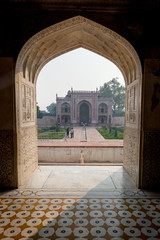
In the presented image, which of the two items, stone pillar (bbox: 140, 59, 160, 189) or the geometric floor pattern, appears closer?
the geometric floor pattern

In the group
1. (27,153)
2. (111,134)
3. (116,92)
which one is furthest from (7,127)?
(116,92)

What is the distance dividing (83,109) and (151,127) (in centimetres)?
2042

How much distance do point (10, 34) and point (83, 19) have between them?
131cm

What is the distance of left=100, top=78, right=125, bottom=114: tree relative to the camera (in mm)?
29297

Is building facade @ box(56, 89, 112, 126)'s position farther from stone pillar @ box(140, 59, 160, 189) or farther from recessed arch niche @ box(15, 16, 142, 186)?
stone pillar @ box(140, 59, 160, 189)

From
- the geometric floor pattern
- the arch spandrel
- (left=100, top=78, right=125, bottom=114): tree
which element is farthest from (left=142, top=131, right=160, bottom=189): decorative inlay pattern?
(left=100, top=78, right=125, bottom=114): tree

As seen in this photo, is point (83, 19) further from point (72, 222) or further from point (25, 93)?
point (72, 222)

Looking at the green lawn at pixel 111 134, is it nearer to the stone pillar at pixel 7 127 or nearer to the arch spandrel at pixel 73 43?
the arch spandrel at pixel 73 43

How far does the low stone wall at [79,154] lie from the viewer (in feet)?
16.9

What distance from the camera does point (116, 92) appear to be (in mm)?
30125

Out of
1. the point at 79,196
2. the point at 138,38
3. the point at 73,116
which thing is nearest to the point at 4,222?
the point at 79,196

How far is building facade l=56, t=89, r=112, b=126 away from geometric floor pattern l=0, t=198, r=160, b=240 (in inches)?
743

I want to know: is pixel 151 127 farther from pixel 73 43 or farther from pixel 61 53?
pixel 61 53

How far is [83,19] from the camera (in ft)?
8.80
